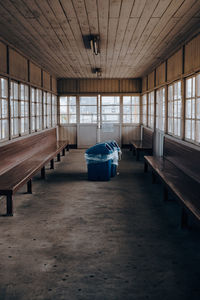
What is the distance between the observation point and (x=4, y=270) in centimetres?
299

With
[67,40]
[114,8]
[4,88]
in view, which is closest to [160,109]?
[67,40]

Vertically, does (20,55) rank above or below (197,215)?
above

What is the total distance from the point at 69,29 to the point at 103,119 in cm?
793

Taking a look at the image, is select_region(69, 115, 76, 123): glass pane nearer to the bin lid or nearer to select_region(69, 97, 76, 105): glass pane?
select_region(69, 97, 76, 105): glass pane

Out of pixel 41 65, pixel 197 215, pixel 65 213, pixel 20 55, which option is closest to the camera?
pixel 197 215

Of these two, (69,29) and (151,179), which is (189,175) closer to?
(151,179)

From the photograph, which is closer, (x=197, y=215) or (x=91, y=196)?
(x=197, y=215)

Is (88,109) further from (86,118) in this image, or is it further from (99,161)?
(99,161)

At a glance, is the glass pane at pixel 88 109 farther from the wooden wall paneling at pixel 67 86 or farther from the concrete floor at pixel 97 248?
the concrete floor at pixel 97 248

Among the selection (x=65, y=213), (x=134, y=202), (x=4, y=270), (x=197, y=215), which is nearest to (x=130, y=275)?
(x=197, y=215)

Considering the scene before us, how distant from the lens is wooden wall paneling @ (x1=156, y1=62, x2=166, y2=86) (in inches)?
311

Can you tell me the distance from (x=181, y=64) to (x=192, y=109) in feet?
3.37

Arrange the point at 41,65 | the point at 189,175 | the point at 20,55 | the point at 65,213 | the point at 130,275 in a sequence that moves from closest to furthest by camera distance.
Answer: the point at 130,275 < the point at 65,213 < the point at 189,175 < the point at 20,55 < the point at 41,65

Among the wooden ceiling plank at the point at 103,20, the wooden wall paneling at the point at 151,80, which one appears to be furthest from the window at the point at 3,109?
the wooden wall paneling at the point at 151,80
